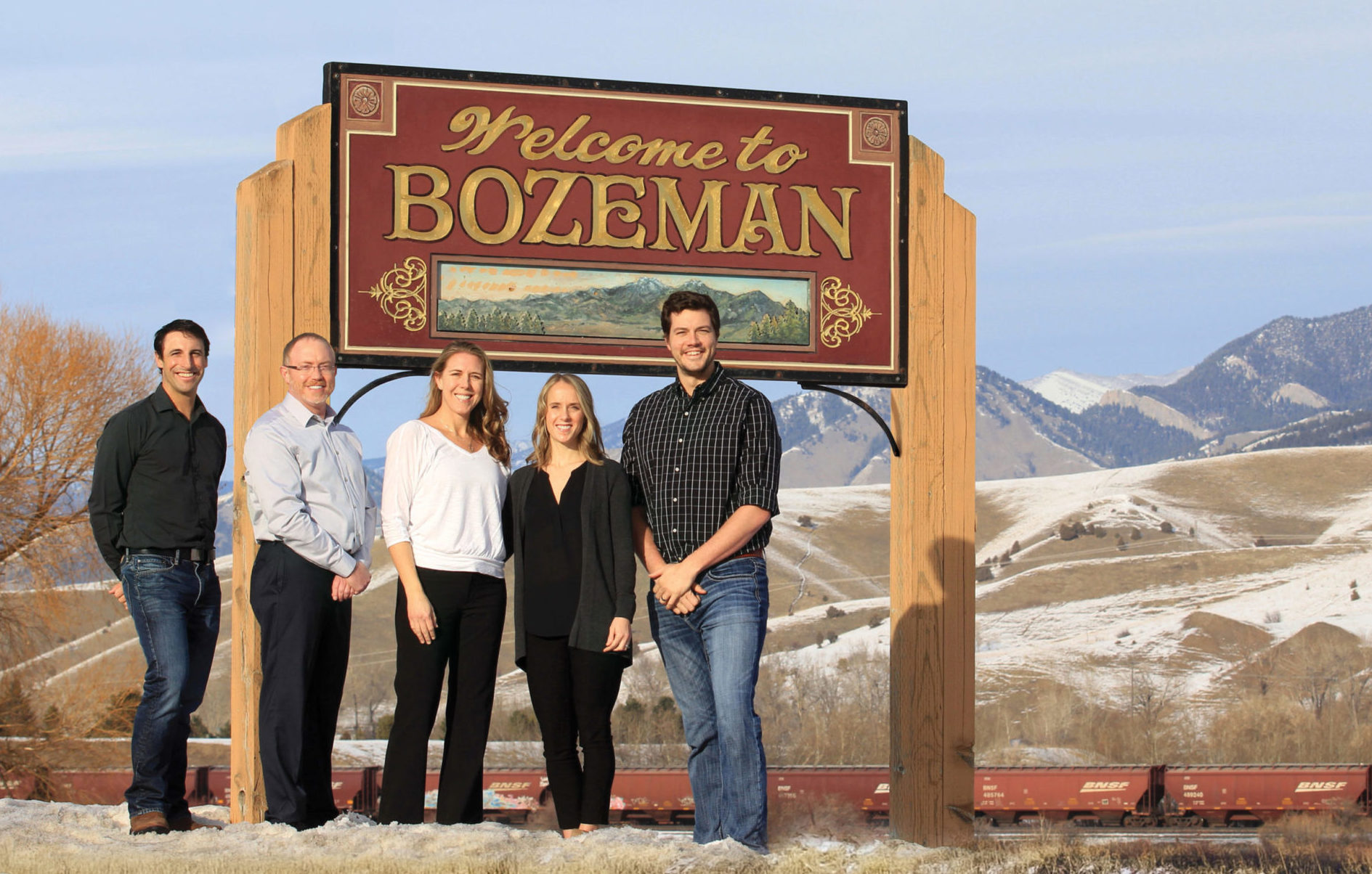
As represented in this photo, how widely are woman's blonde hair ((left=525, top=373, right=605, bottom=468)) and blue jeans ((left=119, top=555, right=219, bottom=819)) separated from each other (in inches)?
55.2

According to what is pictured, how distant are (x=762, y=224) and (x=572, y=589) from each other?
280 cm

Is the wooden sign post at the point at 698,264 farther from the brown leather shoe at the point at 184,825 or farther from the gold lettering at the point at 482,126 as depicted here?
the brown leather shoe at the point at 184,825

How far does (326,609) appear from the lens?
16.6 feet

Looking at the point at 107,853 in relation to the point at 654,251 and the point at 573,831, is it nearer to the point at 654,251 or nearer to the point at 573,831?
the point at 573,831

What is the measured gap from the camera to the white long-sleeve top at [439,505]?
4922mm

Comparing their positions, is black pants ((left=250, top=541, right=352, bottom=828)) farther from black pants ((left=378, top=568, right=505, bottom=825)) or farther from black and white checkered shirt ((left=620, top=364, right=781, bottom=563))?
black and white checkered shirt ((left=620, top=364, right=781, bottom=563))

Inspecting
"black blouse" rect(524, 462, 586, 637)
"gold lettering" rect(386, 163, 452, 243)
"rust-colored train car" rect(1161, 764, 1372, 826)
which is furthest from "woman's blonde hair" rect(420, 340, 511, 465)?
"rust-colored train car" rect(1161, 764, 1372, 826)

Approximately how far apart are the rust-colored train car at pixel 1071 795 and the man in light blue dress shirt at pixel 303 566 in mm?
15898

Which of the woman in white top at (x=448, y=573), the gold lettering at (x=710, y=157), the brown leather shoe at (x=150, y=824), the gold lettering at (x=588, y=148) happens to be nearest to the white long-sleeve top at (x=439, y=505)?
the woman in white top at (x=448, y=573)

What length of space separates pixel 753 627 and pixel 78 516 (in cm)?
2190

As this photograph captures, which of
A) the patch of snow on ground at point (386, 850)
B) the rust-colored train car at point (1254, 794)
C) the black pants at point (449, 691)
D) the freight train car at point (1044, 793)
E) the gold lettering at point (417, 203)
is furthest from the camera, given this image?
the rust-colored train car at point (1254, 794)

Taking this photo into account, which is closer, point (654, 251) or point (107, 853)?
point (107, 853)

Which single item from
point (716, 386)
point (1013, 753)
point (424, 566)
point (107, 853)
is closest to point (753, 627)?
point (716, 386)

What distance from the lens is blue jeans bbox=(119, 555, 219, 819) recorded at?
5.01 meters
